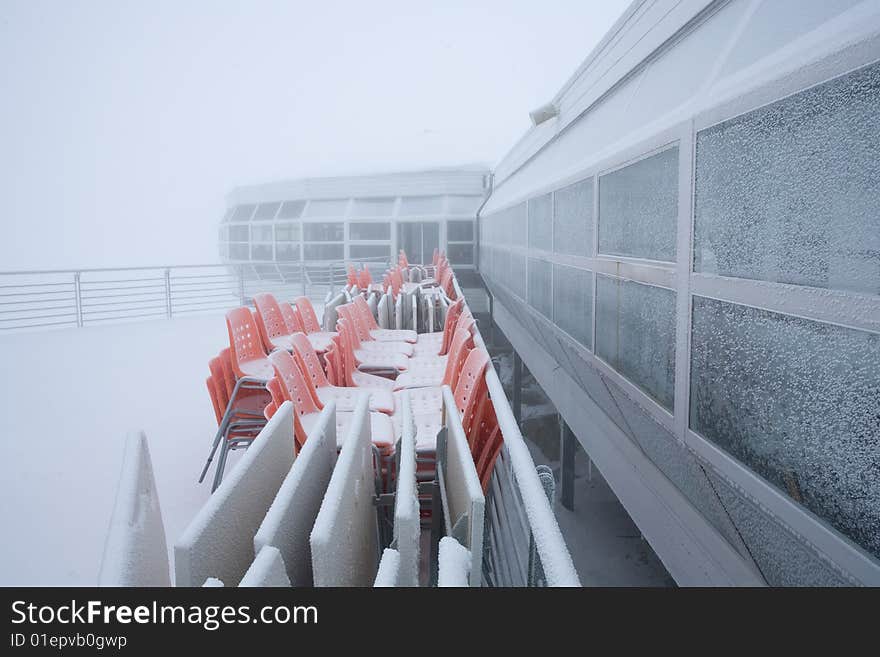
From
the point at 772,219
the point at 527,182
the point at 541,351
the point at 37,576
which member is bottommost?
the point at 37,576

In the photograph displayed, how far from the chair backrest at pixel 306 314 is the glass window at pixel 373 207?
Answer: 1086cm

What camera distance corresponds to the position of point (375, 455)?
90.5 inches

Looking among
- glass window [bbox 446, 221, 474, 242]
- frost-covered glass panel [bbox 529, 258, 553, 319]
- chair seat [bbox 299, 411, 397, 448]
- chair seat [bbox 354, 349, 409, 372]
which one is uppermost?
glass window [bbox 446, 221, 474, 242]

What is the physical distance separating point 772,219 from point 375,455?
5.18ft

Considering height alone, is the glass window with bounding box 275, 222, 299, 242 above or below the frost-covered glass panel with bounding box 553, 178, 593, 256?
above

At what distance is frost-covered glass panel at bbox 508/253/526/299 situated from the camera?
6.50 m

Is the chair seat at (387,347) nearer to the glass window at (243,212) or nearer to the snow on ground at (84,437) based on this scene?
the snow on ground at (84,437)

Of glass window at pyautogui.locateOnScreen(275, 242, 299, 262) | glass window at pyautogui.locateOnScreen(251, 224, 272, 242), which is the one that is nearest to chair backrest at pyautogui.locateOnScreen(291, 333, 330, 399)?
glass window at pyautogui.locateOnScreen(275, 242, 299, 262)

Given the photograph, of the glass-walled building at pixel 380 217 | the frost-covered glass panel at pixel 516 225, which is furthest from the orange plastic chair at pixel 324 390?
the glass-walled building at pixel 380 217

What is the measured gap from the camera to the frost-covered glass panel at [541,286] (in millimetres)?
4852

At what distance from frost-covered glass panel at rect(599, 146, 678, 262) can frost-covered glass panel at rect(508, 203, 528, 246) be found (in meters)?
3.25

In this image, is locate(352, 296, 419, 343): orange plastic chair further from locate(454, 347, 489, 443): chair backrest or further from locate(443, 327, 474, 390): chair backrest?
locate(454, 347, 489, 443): chair backrest
